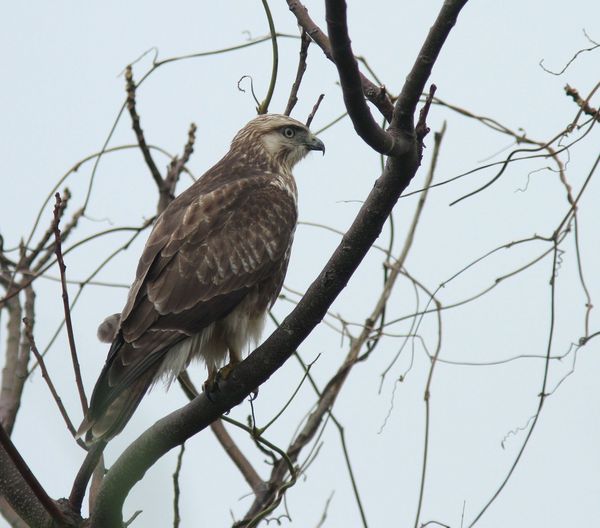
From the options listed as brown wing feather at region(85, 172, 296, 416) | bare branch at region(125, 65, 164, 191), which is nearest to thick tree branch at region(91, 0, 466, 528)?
brown wing feather at region(85, 172, 296, 416)

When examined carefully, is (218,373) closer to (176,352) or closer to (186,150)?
(176,352)

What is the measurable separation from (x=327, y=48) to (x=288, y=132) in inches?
78.0

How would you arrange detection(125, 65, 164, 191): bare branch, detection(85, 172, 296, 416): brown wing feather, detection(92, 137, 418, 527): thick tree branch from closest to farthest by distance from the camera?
detection(92, 137, 418, 527): thick tree branch, detection(85, 172, 296, 416): brown wing feather, detection(125, 65, 164, 191): bare branch

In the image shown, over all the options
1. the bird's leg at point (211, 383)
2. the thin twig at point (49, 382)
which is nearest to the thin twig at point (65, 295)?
the thin twig at point (49, 382)

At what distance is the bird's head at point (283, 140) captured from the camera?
230 inches

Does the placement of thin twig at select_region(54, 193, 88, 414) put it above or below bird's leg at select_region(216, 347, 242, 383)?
below

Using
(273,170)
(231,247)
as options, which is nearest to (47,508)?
(231,247)

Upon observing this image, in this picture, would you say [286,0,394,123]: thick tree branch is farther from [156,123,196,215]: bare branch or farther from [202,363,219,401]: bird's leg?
[156,123,196,215]: bare branch

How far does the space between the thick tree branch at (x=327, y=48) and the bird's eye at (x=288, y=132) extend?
169 centimetres

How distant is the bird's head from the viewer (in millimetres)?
5840

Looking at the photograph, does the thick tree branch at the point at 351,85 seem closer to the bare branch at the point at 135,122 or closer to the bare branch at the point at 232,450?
the bare branch at the point at 232,450

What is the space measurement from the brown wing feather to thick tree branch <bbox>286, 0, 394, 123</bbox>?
3.88ft

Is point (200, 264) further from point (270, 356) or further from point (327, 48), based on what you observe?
point (327, 48)

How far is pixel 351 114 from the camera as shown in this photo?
121 inches
